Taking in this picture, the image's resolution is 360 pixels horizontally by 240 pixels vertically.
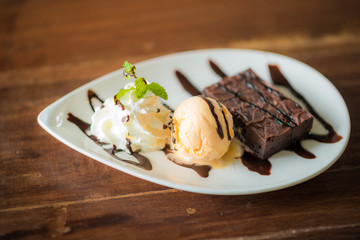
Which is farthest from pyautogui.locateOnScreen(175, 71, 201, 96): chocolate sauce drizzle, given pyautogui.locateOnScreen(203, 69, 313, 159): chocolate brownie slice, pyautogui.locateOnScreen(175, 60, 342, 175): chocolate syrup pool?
pyautogui.locateOnScreen(203, 69, 313, 159): chocolate brownie slice

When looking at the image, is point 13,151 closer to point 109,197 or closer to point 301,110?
point 109,197

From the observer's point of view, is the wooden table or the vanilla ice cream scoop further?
the vanilla ice cream scoop

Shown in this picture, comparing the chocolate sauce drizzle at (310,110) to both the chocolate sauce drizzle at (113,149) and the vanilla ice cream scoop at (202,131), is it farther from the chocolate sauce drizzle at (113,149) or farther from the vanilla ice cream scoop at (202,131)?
the chocolate sauce drizzle at (113,149)

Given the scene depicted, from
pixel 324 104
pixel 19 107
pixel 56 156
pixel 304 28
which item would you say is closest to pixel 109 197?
pixel 56 156

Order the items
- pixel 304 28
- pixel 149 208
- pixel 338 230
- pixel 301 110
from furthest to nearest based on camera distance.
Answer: pixel 304 28, pixel 301 110, pixel 149 208, pixel 338 230

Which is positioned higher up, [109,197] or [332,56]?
[332,56]

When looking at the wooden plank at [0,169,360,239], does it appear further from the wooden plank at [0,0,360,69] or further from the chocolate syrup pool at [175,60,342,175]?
the wooden plank at [0,0,360,69]
